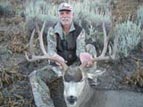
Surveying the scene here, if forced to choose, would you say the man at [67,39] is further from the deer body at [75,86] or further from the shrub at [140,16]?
the shrub at [140,16]

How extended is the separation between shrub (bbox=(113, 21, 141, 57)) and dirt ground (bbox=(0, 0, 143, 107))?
0.47ft

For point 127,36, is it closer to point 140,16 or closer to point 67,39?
point 140,16

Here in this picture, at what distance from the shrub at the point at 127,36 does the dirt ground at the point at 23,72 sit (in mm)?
142

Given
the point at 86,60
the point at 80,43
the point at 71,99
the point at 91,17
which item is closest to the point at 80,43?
the point at 80,43

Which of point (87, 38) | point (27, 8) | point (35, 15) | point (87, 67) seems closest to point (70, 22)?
point (87, 67)

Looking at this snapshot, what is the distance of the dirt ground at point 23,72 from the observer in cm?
792

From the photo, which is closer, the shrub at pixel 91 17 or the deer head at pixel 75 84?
the deer head at pixel 75 84

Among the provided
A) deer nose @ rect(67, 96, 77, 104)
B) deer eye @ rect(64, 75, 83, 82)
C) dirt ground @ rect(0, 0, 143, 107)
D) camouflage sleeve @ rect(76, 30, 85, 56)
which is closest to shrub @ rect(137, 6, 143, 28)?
dirt ground @ rect(0, 0, 143, 107)

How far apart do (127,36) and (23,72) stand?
2.41 m

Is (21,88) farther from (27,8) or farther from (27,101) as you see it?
(27,8)

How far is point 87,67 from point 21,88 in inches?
80.7

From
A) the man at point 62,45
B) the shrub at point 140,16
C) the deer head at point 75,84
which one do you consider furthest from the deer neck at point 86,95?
the shrub at point 140,16

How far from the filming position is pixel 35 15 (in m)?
10.4

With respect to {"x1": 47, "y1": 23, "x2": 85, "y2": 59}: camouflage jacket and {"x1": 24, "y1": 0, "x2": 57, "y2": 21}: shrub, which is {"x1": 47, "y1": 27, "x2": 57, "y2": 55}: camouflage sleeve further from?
{"x1": 24, "y1": 0, "x2": 57, "y2": 21}: shrub
